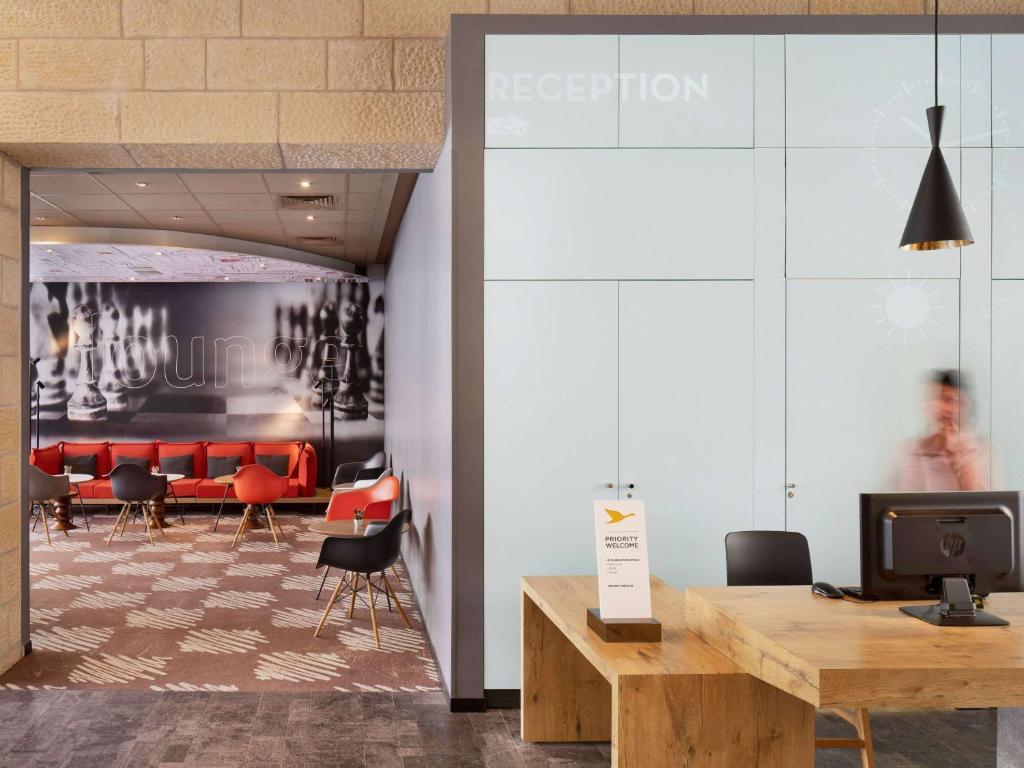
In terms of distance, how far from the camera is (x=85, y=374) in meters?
11.6

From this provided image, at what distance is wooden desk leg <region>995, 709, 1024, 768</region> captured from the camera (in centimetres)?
267

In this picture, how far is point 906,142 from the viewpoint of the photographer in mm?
4250

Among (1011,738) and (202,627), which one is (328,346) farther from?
(1011,738)

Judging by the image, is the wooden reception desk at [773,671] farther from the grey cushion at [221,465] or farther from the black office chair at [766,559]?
the grey cushion at [221,465]

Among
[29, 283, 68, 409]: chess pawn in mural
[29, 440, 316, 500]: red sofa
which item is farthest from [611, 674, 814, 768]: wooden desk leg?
[29, 283, 68, 409]: chess pawn in mural

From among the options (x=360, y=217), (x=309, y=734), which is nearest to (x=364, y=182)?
(x=360, y=217)

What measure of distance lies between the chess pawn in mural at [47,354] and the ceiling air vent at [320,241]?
4.75 meters

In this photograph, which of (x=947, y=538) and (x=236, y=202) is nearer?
(x=947, y=538)

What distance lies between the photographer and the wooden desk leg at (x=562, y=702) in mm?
3719

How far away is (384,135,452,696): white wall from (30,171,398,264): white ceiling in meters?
0.57

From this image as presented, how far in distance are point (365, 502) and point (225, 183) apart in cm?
311

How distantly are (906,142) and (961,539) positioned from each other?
8.50 feet

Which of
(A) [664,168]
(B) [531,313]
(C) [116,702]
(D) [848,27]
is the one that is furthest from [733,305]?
(C) [116,702]

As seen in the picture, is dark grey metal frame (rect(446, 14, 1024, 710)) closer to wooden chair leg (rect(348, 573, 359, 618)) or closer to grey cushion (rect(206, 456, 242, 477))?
wooden chair leg (rect(348, 573, 359, 618))
